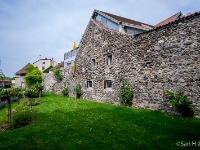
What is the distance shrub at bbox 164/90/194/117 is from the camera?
7.18 meters

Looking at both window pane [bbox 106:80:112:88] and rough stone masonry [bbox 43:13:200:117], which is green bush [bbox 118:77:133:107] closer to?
rough stone masonry [bbox 43:13:200:117]

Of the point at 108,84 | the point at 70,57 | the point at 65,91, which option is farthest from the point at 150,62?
the point at 70,57

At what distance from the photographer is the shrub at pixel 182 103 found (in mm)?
7184

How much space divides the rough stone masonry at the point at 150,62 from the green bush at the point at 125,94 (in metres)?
0.30

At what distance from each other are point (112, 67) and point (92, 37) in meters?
4.52

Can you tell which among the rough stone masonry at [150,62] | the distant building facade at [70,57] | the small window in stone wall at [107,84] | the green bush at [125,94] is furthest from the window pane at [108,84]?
the distant building facade at [70,57]

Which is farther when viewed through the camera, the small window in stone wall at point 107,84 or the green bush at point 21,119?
the small window in stone wall at point 107,84

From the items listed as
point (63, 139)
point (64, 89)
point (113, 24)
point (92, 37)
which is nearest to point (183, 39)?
point (63, 139)

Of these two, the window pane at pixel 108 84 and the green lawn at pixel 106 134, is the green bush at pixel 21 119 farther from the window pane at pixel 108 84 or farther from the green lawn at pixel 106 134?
the window pane at pixel 108 84

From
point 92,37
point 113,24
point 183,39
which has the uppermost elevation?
point 113,24

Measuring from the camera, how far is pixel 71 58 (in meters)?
28.6

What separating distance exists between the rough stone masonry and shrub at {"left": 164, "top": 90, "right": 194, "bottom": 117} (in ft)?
0.80

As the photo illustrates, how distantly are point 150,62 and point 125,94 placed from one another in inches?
113

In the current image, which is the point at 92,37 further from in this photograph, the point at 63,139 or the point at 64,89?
the point at 63,139
